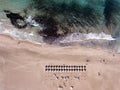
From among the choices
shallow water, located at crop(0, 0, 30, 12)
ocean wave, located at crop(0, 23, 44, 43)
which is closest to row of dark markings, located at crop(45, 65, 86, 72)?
ocean wave, located at crop(0, 23, 44, 43)

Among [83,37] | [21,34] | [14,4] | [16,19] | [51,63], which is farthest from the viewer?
[14,4]

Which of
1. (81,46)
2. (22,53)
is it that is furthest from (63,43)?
(22,53)

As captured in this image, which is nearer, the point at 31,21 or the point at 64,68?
the point at 64,68

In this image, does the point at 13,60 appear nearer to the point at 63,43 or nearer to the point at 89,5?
the point at 63,43

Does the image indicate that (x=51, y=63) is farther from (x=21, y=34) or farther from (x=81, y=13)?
(x=81, y=13)

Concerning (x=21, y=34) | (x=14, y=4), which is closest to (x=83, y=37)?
(x=21, y=34)

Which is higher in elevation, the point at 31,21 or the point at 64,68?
the point at 31,21

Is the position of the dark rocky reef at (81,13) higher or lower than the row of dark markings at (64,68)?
higher

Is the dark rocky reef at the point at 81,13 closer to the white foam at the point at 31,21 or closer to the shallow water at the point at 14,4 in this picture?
the shallow water at the point at 14,4

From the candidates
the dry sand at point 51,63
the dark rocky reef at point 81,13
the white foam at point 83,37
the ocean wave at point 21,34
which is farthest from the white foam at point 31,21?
the white foam at point 83,37
